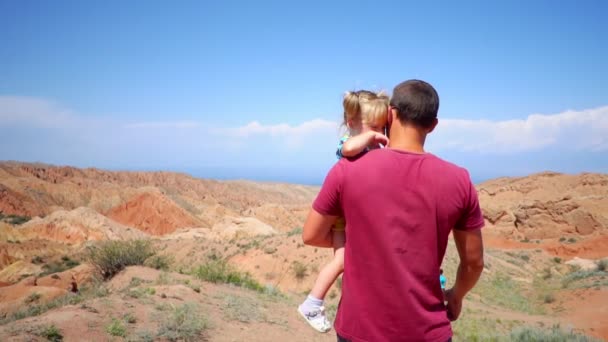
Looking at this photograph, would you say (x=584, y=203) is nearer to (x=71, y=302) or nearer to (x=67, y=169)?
(x=71, y=302)

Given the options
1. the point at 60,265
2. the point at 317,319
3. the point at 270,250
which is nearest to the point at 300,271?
the point at 270,250

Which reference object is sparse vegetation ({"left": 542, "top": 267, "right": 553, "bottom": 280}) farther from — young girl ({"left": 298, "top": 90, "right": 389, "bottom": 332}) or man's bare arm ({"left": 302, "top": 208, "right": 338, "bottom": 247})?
man's bare arm ({"left": 302, "top": 208, "right": 338, "bottom": 247})

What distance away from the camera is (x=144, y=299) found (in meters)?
7.91

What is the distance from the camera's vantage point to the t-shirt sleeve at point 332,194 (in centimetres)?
240

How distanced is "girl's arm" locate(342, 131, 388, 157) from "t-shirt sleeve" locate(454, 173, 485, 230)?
568mm

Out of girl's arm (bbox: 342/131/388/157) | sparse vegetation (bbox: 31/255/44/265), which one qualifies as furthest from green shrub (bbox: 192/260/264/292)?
sparse vegetation (bbox: 31/255/44/265)

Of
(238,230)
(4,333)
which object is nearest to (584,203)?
(238,230)

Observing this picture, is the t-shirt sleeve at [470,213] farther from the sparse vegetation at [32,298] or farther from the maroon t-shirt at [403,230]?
the sparse vegetation at [32,298]

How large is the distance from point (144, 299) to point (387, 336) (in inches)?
259

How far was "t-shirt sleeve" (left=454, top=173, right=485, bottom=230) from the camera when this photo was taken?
7.51 feet

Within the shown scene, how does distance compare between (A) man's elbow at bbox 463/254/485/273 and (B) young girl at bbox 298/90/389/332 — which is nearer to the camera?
(A) man's elbow at bbox 463/254/485/273

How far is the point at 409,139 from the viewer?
2.44m

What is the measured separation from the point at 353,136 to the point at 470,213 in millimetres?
931

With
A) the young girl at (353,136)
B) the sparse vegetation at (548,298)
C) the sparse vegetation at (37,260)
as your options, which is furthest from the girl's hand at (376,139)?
the sparse vegetation at (37,260)
